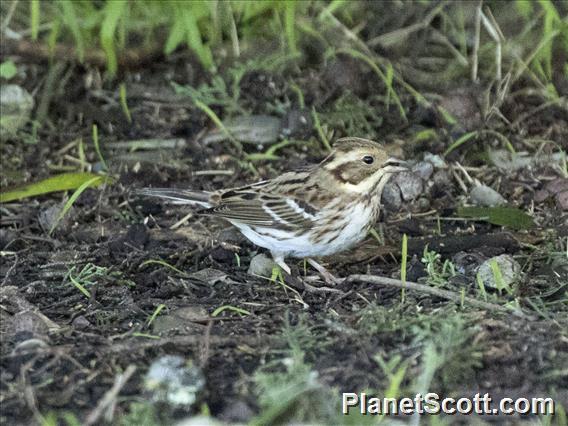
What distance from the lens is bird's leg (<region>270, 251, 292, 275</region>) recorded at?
5484mm

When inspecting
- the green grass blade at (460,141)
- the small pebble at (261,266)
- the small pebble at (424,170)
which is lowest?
the small pebble at (261,266)

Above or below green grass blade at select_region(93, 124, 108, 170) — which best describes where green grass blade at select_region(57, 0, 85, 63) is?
above

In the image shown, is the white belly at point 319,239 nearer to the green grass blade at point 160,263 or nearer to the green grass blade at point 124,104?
the green grass blade at point 160,263

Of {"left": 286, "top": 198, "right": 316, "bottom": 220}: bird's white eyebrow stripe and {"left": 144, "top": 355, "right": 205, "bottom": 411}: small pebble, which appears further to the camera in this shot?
{"left": 286, "top": 198, "right": 316, "bottom": 220}: bird's white eyebrow stripe

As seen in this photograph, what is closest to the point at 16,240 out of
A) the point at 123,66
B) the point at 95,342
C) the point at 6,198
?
the point at 6,198

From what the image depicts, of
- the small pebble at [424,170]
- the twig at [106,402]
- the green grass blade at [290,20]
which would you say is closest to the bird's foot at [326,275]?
the small pebble at [424,170]

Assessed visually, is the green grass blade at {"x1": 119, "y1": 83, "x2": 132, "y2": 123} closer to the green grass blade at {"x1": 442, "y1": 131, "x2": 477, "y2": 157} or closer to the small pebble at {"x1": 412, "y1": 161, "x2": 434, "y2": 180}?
the small pebble at {"x1": 412, "y1": 161, "x2": 434, "y2": 180}

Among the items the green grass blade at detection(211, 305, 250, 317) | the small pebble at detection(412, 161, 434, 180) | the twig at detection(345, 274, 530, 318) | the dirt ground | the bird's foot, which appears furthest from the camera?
the small pebble at detection(412, 161, 434, 180)

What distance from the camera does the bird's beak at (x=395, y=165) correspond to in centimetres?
546

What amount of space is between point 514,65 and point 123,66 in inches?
101

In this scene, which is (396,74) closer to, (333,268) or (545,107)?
(545,107)

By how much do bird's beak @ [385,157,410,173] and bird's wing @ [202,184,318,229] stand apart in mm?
423

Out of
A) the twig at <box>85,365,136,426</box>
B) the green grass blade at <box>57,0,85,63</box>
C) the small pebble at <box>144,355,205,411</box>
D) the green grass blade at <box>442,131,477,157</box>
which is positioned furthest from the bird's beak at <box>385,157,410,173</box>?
the green grass blade at <box>57,0,85,63</box>

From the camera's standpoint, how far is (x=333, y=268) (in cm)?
562
